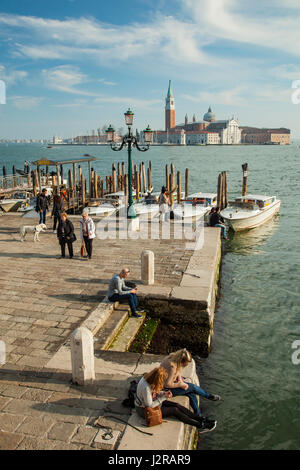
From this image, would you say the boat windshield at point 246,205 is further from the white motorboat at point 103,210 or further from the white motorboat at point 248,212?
the white motorboat at point 103,210

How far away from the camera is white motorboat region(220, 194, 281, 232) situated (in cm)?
1908

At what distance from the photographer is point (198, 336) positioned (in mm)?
7418

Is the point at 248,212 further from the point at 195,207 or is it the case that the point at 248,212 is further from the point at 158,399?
the point at 158,399

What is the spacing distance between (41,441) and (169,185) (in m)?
21.7

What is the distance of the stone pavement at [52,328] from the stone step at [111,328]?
0.44m

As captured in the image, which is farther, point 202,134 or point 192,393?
point 202,134

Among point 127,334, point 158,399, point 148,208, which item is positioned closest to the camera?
point 158,399

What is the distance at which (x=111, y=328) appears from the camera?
21.2ft

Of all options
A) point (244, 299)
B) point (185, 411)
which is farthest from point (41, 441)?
point (244, 299)

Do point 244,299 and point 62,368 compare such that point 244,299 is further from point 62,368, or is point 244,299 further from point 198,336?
point 62,368

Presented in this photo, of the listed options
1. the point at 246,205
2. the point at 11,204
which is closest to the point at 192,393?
the point at 246,205

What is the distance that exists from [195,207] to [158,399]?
53.6 feet

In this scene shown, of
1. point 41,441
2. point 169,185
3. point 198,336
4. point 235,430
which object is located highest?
point 169,185

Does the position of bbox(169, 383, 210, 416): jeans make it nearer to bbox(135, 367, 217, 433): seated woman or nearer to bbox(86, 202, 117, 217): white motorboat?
bbox(135, 367, 217, 433): seated woman
